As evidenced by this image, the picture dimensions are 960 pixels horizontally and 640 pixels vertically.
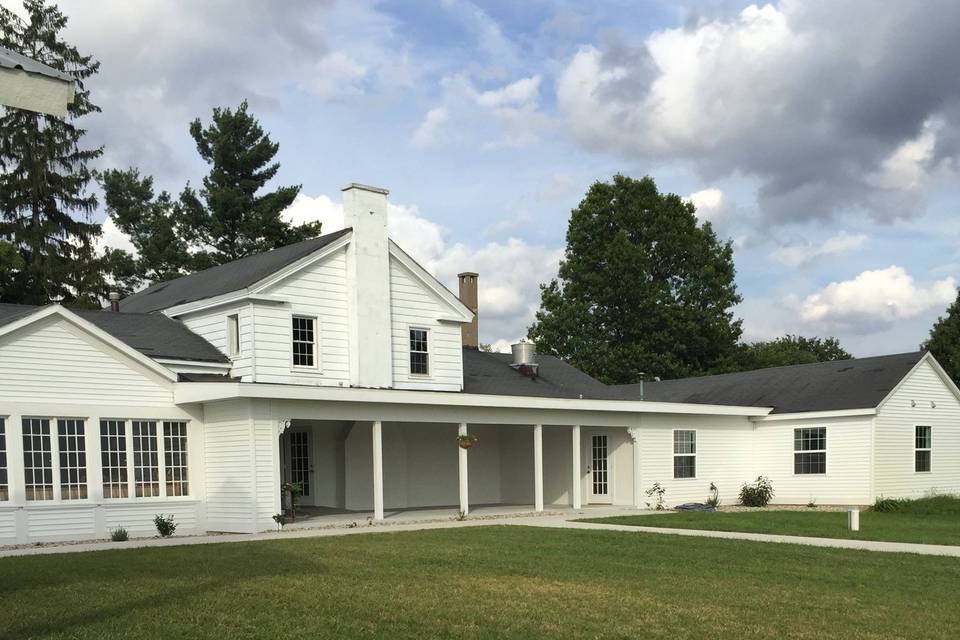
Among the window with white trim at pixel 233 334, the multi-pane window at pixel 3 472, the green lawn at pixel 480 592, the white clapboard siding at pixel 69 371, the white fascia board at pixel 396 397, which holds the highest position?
the window with white trim at pixel 233 334

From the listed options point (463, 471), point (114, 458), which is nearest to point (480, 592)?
point (114, 458)

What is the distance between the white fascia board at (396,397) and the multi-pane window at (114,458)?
1.35m

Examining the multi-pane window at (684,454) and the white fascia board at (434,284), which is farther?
the multi-pane window at (684,454)

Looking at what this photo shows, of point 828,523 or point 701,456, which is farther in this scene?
point 701,456

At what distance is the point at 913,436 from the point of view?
29000mm

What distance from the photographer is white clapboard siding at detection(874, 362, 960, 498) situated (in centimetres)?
2798

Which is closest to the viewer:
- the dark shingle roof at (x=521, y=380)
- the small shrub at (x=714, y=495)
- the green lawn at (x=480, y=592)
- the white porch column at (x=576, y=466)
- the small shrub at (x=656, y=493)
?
the green lawn at (x=480, y=592)

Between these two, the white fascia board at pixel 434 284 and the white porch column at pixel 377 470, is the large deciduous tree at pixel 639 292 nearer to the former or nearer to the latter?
the white fascia board at pixel 434 284

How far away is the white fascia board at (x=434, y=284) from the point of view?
24781 mm

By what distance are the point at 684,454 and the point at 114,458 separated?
15590mm

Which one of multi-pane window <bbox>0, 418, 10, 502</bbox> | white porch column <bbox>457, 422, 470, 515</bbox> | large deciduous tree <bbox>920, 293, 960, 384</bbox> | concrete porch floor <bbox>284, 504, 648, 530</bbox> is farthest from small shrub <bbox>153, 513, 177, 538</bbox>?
large deciduous tree <bbox>920, 293, 960, 384</bbox>

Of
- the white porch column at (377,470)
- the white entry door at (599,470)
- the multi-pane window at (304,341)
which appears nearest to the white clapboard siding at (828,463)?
the white entry door at (599,470)

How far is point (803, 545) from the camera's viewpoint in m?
16.1

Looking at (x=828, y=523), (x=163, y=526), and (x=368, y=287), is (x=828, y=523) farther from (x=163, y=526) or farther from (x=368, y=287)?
(x=163, y=526)
